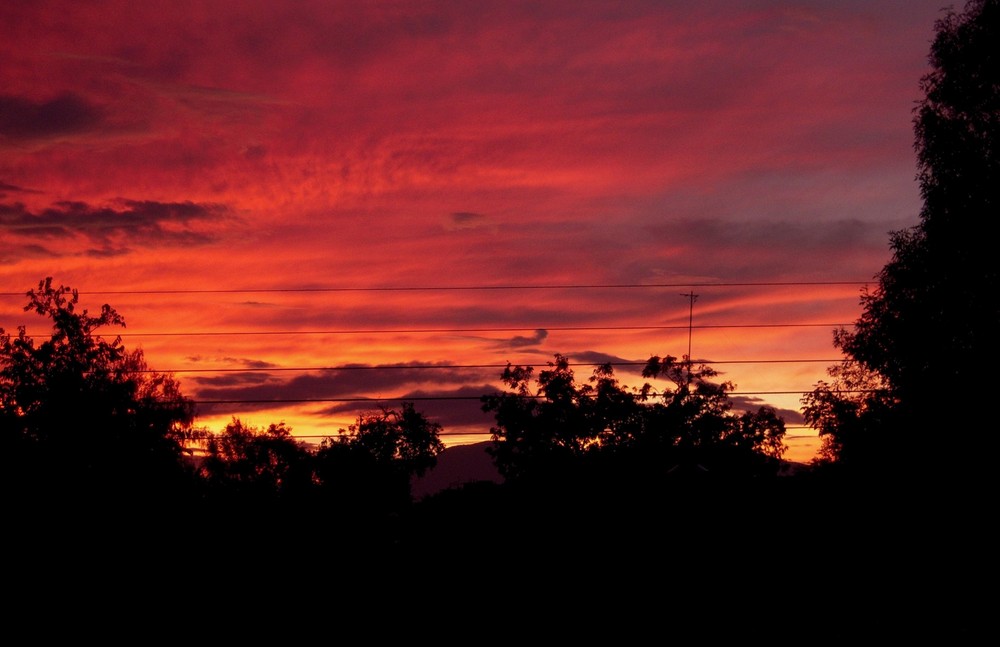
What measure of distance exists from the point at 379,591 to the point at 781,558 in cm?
966

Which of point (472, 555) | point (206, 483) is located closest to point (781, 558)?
point (472, 555)

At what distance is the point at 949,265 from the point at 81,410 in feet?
112

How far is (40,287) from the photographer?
41.4 m

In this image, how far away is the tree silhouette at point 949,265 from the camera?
88.3 ft

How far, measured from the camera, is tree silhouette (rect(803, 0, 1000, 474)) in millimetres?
26922

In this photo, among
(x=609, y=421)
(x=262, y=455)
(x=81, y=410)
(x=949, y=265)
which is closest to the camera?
(x=949, y=265)

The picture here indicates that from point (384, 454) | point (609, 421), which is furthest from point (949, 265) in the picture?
point (384, 454)

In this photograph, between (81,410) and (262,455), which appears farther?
(262,455)

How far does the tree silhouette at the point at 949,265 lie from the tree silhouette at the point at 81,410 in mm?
27447

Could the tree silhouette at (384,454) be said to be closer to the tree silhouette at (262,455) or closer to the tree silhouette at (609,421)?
the tree silhouette at (262,455)

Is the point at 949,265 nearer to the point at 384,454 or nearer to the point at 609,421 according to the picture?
the point at 609,421

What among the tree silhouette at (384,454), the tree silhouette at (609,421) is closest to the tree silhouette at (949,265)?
the tree silhouette at (609,421)

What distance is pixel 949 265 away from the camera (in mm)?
27406

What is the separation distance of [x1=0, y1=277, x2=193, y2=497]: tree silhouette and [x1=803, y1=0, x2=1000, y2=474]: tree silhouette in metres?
27.4
